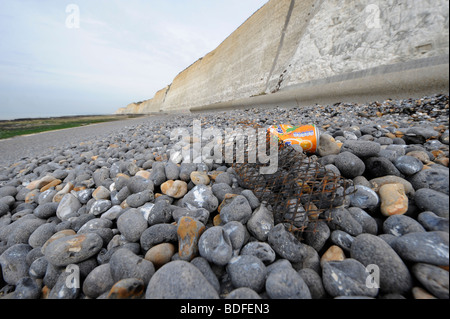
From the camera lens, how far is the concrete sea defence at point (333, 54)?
1.11 meters

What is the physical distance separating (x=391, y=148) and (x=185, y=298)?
4.77 ft

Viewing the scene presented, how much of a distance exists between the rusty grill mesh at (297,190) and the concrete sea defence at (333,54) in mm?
625

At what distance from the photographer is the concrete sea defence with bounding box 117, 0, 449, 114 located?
1.11 metres

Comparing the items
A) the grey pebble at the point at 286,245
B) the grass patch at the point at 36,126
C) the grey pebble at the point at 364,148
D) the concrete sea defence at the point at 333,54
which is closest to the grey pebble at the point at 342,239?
the grey pebble at the point at 286,245

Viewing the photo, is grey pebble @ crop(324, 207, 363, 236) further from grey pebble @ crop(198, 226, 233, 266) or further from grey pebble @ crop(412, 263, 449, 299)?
grey pebble @ crop(198, 226, 233, 266)

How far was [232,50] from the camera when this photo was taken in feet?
51.4

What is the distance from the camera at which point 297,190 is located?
3.41 ft

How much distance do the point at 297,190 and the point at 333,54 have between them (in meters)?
6.65

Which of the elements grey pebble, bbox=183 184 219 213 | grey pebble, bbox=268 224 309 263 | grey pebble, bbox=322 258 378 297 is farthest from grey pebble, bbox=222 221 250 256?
grey pebble, bbox=322 258 378 297

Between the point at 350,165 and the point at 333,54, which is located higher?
the point at 333,54

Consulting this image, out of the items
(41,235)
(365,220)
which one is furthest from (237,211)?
(41,235)

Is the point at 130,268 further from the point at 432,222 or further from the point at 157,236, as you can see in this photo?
the point at 432,222

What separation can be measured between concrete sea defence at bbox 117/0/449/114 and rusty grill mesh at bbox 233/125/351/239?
2.05 feet
